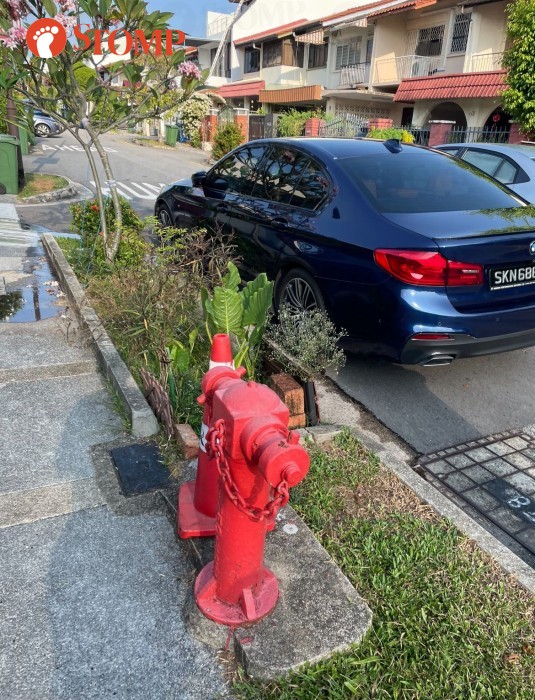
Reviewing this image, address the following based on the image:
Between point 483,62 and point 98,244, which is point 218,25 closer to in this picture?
point 483,62

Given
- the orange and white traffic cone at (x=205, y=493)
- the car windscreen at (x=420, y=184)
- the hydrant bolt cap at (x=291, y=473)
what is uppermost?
the car windscreen at (x=420, y=184)

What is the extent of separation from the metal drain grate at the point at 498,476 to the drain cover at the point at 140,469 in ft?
5.08

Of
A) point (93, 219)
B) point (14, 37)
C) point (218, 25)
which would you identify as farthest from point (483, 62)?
point (218, 25)

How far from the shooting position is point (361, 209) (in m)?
4.12

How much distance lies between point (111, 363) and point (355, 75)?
103 feet

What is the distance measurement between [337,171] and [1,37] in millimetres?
3376

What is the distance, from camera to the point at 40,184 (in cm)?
1327

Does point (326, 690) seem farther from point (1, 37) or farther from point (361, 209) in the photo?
point (1, 37)

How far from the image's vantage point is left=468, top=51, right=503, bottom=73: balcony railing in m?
24.2

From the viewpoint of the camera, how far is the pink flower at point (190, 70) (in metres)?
5.98

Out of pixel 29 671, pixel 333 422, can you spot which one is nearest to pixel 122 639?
pixel 29 671

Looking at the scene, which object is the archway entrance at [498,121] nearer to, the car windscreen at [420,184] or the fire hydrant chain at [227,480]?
the car windscreen at [420,184]

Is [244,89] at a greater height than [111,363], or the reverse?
[244,89]

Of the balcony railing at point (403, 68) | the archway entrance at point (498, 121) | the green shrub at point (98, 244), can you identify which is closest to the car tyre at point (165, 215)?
the green shrub at point (98, 244)
